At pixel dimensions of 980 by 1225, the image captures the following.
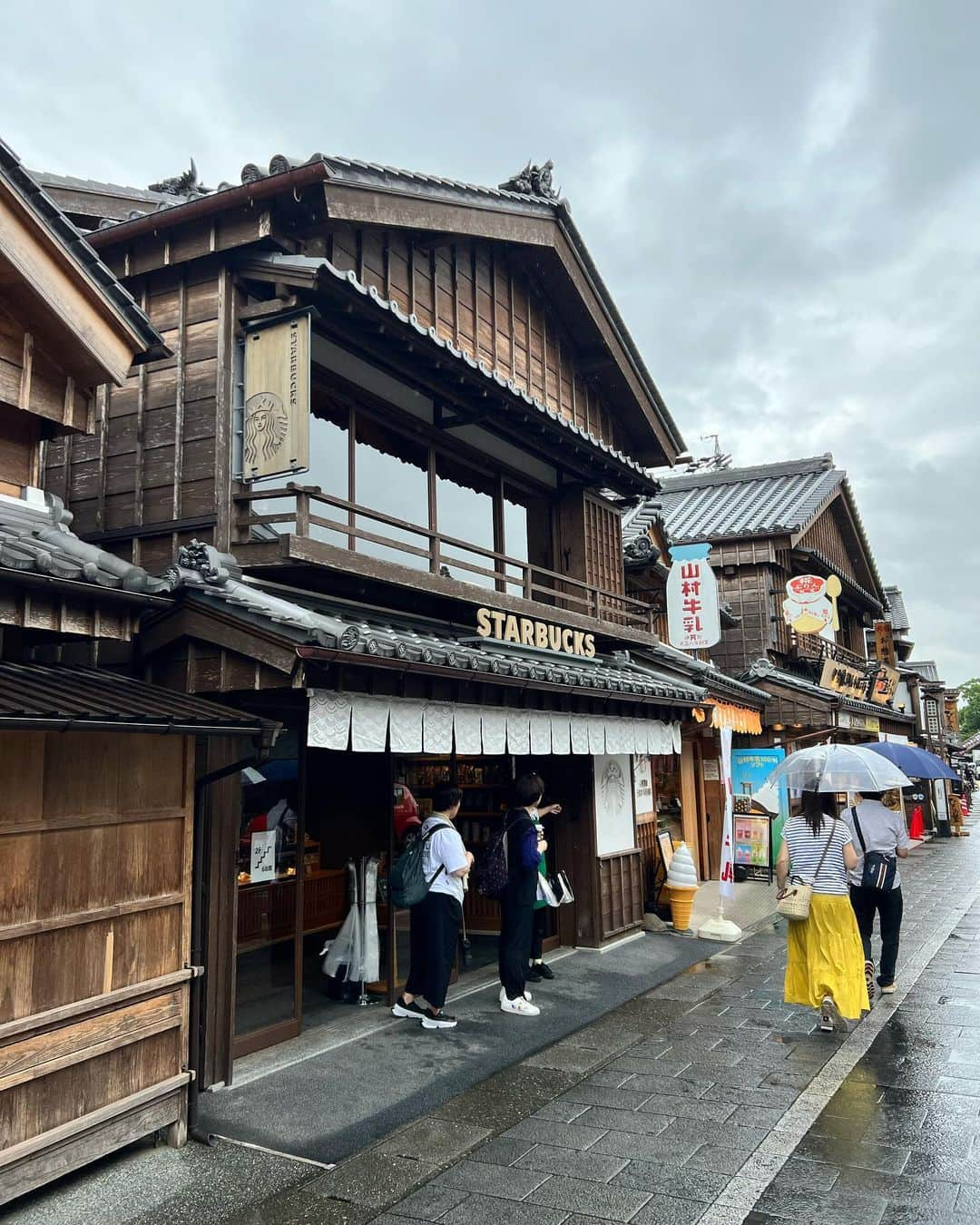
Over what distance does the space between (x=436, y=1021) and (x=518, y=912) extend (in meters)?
1.34

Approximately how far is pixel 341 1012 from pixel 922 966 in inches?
287

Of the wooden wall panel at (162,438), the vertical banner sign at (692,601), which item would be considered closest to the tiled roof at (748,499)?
the vertical banner sign at (692,601)

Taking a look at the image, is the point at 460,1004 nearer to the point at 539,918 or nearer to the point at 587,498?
the point at 539,918

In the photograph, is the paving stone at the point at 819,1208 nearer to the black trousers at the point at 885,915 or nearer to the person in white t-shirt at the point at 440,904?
the person in white t-shirt at the point at 440,904

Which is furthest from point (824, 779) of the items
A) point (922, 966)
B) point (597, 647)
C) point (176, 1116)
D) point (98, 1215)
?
point (98, 1215)

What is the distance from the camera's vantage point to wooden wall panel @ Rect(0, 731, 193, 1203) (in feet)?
16.4

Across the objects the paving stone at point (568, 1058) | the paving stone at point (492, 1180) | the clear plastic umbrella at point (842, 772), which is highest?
the clear plastic umbrella at point (842, 772)

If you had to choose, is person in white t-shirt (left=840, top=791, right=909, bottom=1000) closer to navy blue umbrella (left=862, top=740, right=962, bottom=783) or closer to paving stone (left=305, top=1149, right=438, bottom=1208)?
navy blue umbrella (left=862, top=740, right=962, bottom=783)

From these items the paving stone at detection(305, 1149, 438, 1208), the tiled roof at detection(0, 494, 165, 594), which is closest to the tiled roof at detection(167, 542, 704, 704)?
the tiled roof at detection(0, 494, 165, 594)

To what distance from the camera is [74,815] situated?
545 cm

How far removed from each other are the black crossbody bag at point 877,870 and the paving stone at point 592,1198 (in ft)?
17.5

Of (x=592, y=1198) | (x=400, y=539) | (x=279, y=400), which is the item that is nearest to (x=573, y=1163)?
(x=592, y=1198)

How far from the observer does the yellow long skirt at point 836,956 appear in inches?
319

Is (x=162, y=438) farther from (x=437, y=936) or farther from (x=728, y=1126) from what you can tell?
(x=728, y=1126)
